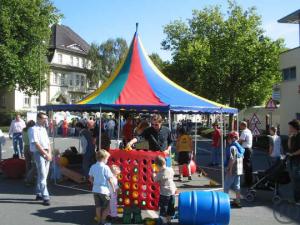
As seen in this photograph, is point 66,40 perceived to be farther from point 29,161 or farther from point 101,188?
point 101,188

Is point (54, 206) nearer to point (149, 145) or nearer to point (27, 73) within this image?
point (149, 145)

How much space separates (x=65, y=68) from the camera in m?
71.8

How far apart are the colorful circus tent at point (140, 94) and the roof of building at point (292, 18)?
18.0 meters

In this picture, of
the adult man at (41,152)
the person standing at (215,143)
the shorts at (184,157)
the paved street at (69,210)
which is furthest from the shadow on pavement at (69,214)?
the person standing at (215,143)

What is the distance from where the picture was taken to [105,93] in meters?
13.3

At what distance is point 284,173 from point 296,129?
1038 millimetres

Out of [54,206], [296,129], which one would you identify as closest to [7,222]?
[54,206]

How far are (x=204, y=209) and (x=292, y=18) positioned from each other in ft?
84.2

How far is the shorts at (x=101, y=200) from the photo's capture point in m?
8.23

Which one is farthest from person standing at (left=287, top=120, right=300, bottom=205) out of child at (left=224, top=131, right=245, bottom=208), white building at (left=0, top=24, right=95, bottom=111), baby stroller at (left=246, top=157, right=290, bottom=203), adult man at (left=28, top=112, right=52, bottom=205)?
white building at (left=0, top=24, right=95, bottom=111)

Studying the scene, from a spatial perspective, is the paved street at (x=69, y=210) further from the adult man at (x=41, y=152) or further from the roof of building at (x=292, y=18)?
A: the roof of building at (x=292, y=18)

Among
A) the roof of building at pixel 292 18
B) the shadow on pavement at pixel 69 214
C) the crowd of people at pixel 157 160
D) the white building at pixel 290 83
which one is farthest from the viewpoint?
the roof of building at pixel 292 18

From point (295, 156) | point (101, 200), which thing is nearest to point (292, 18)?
point (295, 156)

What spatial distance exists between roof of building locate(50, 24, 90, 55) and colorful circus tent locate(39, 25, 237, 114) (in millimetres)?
56992
